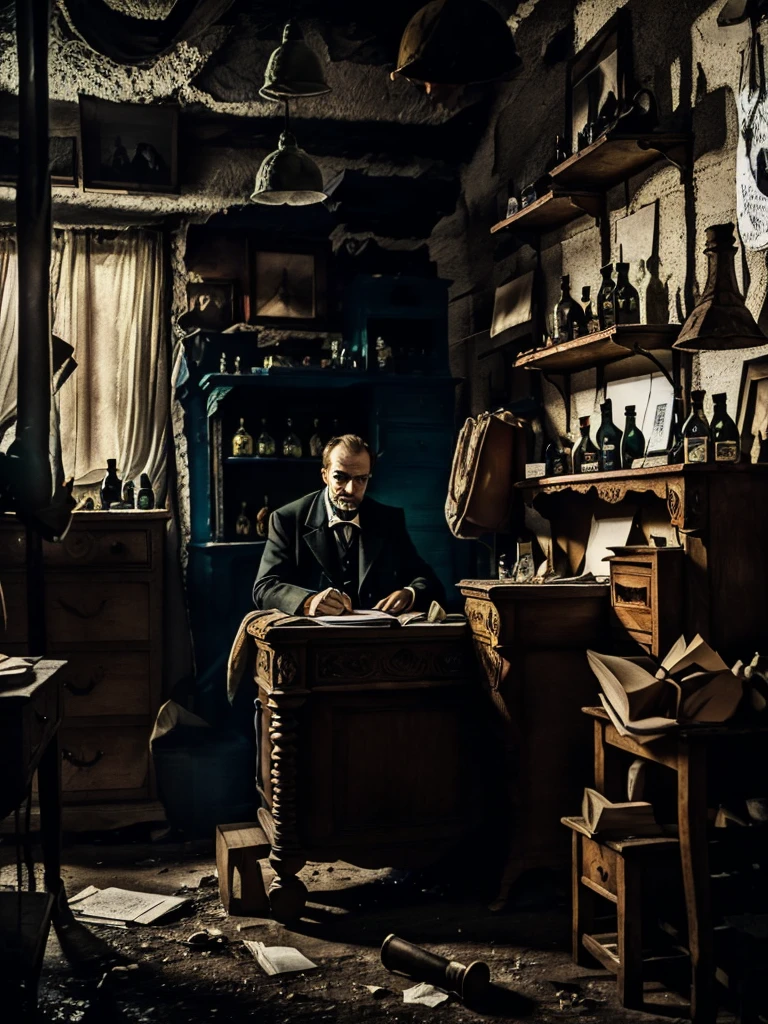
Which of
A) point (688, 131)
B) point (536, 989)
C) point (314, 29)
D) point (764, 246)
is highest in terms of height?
point (314, 29)

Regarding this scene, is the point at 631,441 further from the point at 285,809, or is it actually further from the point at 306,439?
the point at 306,439

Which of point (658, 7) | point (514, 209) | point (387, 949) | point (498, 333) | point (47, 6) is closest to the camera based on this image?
point (47, 6)

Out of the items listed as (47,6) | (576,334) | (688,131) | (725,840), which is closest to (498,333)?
(576,334)

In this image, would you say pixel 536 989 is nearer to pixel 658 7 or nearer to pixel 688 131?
pixel 688 131

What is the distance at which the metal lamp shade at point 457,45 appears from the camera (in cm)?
311

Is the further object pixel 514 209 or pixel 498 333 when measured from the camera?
pixel 498 333

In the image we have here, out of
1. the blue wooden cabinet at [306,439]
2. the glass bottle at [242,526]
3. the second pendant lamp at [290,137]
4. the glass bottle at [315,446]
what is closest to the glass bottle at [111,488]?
the blue wooden cabinet at [306,439]

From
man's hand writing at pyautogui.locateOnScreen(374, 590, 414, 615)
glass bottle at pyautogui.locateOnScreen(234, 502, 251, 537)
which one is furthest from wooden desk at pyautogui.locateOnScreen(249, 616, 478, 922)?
glass bottle at pyautogui.locateOnScreen(234, 502, 251, 537)

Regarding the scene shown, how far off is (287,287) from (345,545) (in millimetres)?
2064

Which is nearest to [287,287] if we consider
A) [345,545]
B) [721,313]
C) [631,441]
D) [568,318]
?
[345,545]

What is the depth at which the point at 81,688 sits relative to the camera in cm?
507

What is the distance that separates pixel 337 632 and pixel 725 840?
149 centimetres

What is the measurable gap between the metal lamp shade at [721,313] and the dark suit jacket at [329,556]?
5.54 feet

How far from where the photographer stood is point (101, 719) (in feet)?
16.7
